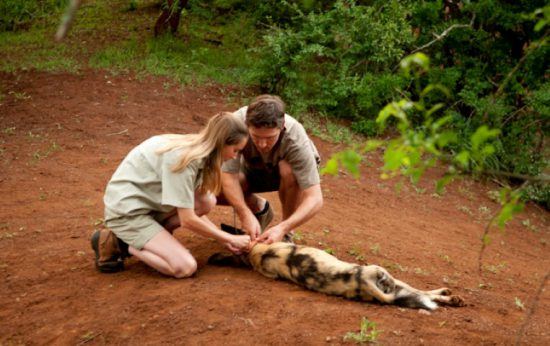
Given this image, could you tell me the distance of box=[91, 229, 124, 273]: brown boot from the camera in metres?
4.87

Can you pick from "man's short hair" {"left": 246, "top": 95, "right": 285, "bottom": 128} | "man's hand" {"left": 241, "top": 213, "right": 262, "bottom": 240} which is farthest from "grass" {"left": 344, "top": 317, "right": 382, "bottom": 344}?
"man's short hair" {"left": 246, "top": 95, "right": 285, "bottom": 128}

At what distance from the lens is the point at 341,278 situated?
4414 mm

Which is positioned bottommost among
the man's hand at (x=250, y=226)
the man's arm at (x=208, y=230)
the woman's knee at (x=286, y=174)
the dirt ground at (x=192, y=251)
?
the dirt ground at (x=192, y=251)

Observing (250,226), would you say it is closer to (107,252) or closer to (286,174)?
(286,174)

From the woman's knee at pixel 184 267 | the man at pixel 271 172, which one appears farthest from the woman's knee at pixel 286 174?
the woman's knee at pixel 184 267

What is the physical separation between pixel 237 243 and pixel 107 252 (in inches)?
38.4

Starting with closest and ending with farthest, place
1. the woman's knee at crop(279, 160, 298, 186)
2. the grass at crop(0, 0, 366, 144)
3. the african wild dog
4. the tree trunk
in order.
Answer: the african wild dog, the woman's knee at crop(279, 160, 298, 186), the grass at crop(0, 0, 366, 144), the tree trunk

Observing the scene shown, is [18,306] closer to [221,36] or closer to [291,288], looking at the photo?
[291,288]

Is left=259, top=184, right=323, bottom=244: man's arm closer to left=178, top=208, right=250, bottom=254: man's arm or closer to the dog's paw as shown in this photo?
left=178, top=208, right=250, bottom=254: man's arm

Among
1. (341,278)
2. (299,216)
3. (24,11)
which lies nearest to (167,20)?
(24,11)

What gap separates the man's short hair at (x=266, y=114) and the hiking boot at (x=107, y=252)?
4.40 ft

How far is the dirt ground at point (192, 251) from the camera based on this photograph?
13.1ft

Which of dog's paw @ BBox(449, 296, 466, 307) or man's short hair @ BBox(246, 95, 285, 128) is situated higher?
man's short hair @ BBox(246, 95, 285, 128)

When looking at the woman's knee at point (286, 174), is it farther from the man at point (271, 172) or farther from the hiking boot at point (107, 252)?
the hiking boot at point (107, 252)
